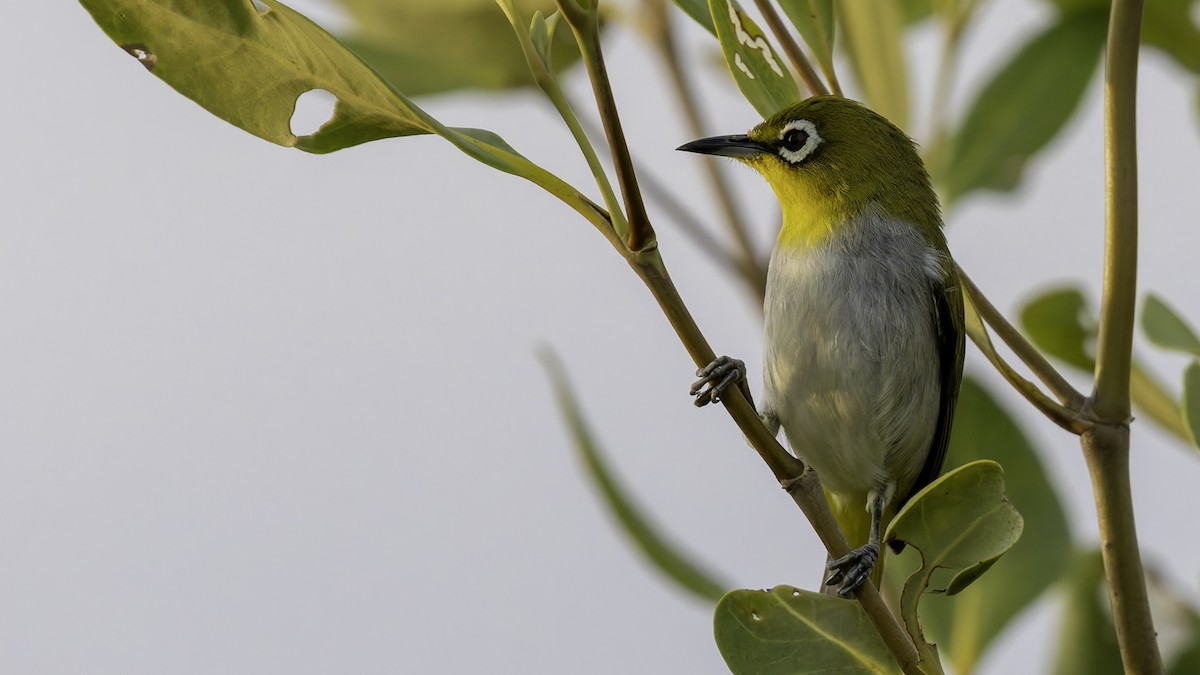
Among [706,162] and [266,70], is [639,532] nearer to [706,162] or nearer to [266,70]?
[706,162]

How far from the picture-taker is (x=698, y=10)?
5.27ft

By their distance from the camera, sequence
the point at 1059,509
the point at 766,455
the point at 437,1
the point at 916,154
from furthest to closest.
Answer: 1. the point at 916,154
2. the point at 437,1
3. the point at 1059,509
4. the point at 766,455

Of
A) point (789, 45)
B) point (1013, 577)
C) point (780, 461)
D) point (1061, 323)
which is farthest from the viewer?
point (1013, 577)

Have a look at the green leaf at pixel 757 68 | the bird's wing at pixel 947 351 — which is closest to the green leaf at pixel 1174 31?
the bird's wing at pixel 947 351

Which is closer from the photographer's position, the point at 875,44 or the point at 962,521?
the point at 962,521

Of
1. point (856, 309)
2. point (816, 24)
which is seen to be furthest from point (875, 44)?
point (816, 24)

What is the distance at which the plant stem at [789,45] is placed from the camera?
1.53m

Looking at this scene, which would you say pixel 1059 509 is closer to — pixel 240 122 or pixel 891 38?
pixel 891 38

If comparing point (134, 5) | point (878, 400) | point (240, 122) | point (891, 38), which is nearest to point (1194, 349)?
point (878, 400)

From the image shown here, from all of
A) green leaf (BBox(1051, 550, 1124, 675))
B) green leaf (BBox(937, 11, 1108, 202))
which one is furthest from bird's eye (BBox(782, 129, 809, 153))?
green leaf (BBox(1051, 550, 1124, 675))

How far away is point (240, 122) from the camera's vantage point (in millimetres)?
1230

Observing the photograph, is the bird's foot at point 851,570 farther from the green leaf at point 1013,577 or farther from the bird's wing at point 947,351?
the bird's wing at point 947,351

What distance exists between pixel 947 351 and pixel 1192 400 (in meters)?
0.77

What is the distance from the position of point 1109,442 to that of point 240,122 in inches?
37.6
